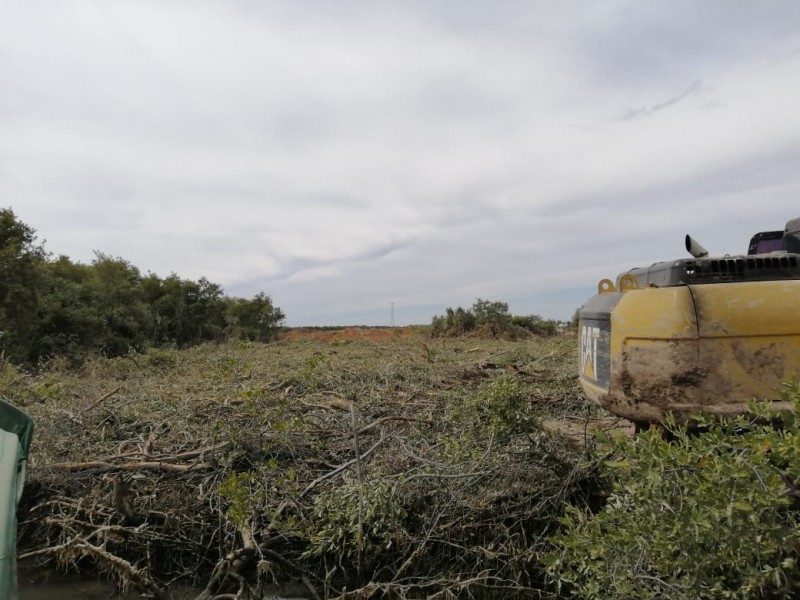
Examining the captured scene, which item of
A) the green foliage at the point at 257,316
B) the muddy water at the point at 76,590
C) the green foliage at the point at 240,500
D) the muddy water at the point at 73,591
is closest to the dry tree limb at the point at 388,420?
the green foliage at the point at 240,500

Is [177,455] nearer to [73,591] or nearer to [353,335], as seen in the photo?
[73,591]

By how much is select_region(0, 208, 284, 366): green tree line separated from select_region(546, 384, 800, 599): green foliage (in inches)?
506

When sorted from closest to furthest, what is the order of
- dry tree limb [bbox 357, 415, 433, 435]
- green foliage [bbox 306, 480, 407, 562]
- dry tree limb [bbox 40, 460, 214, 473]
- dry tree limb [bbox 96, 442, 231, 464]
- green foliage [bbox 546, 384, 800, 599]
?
green foliage [bbox 546, 384, 800, 599], green foliage [bbox 306, 480, 407, 562], dry tree limb [bbox 40, 460, 214, 473], dry tree limb [bbox 96, 442, 231, 464], dry tree limb [bbox 357, 415, 433, 435]

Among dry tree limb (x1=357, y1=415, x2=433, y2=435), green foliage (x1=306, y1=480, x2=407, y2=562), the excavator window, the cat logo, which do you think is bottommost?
green foliage (x1=306, y1=480, x2=407, y2=562)

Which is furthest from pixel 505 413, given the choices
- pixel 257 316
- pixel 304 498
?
pixel 257 316

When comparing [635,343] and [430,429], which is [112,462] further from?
[635,343]

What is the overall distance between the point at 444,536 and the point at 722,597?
1.65m

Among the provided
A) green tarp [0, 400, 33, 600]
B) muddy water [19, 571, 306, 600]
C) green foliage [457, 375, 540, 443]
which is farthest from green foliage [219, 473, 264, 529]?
green foliage [457, 375, 540, 443]

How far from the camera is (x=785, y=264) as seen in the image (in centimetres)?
316

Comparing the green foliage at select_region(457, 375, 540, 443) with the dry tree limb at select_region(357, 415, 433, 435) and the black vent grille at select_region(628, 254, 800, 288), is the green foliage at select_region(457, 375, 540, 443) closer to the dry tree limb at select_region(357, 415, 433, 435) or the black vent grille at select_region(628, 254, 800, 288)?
the dry tree limb at select_region(357, 415, 433, 435)

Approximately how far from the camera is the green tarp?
5.10ft

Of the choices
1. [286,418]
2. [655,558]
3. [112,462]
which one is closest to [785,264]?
[655,558]

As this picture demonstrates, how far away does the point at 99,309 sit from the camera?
16828 mm

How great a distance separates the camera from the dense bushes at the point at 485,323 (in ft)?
71.1
